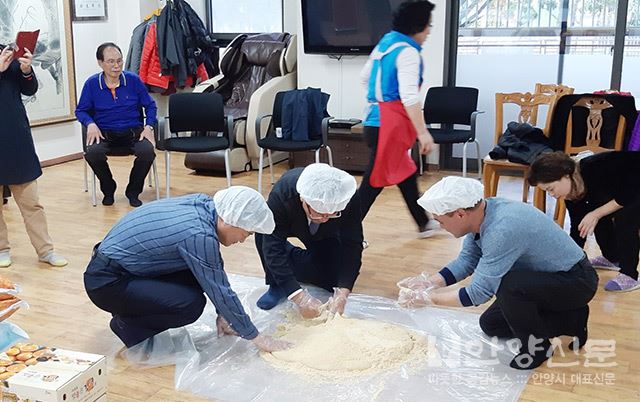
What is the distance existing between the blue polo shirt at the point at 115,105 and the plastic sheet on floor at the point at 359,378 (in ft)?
8.13

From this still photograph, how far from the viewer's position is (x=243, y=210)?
2500 mm

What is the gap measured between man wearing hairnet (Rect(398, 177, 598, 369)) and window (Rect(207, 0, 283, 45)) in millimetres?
4904

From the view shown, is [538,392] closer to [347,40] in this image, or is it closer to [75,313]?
[75,313]

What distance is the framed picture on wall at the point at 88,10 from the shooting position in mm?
6609

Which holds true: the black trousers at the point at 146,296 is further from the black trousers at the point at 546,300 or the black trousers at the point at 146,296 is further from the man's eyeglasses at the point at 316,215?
the black trousers at the point at 546,300

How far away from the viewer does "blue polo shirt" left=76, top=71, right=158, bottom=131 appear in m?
5.14

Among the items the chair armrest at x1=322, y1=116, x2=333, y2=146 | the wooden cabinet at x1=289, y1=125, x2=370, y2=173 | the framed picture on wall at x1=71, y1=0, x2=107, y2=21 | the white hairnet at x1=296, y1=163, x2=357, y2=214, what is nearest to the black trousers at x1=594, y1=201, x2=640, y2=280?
the white hairnet at x1=296, y1=163, x2=357, y2=214

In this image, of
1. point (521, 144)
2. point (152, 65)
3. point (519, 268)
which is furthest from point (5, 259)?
point (152, 65)

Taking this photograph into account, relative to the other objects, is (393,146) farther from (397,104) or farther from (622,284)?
(622,284)

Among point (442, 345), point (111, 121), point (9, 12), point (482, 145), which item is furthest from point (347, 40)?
point (442, 345)

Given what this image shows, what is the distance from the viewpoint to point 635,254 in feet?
11.4

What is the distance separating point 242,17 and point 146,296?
5150 mm

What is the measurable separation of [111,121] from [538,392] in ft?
12.2

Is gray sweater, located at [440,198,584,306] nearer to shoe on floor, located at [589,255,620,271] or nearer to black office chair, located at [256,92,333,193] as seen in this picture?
shoe on floor, located at [589,255,620,271]
